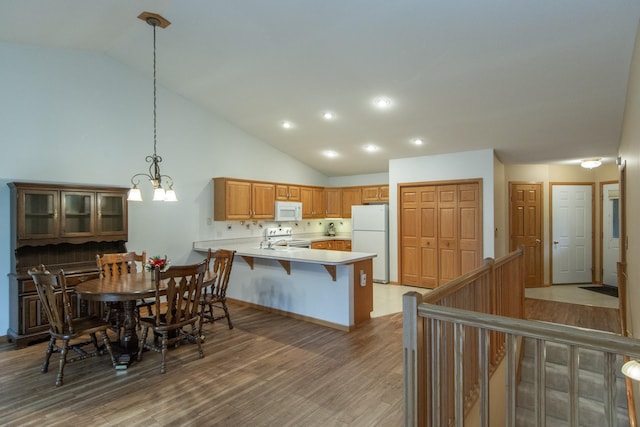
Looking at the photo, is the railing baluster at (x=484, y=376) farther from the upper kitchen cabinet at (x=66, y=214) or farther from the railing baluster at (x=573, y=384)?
the upper kitchen cabinet at (x=66, y=214)

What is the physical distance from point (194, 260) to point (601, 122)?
6015mm

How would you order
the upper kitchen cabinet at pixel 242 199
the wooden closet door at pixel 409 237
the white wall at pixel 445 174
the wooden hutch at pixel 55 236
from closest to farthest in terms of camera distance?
the wooden hutch at pixel 55 236 → the white wall at pixel 445 174 → the upper kitchen cabinet at pixel 242 199 → the wooden closet door at pixel 409 237

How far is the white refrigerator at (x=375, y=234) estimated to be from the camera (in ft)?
22.1

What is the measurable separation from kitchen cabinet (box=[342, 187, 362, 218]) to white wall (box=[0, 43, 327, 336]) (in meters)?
2.18

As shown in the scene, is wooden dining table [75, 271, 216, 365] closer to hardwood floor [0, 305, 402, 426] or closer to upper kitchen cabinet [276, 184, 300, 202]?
hardwood floor [0, 305, 402, 426]

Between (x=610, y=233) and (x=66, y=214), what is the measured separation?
9.08 m

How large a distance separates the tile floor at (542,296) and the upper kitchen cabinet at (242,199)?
248 cm

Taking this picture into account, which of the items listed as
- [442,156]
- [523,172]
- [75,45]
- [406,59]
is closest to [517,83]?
[406,59]

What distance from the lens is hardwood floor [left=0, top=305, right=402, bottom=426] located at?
7.94 ft

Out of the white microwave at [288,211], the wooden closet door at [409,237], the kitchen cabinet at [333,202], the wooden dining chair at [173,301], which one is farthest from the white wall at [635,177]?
the kitchen cabinet at [333,202]

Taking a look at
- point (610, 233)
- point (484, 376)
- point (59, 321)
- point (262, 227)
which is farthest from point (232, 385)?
point (610, 233)

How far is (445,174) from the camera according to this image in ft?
19.9

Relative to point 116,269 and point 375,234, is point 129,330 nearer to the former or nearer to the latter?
point 116,269

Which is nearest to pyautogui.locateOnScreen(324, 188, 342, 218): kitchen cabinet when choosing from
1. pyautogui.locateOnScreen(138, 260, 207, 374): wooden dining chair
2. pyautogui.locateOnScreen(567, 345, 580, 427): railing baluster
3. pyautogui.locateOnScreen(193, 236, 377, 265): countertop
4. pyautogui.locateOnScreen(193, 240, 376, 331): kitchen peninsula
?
pyautogui.locateOnScreen(193, 236, 377, 265): countertop
